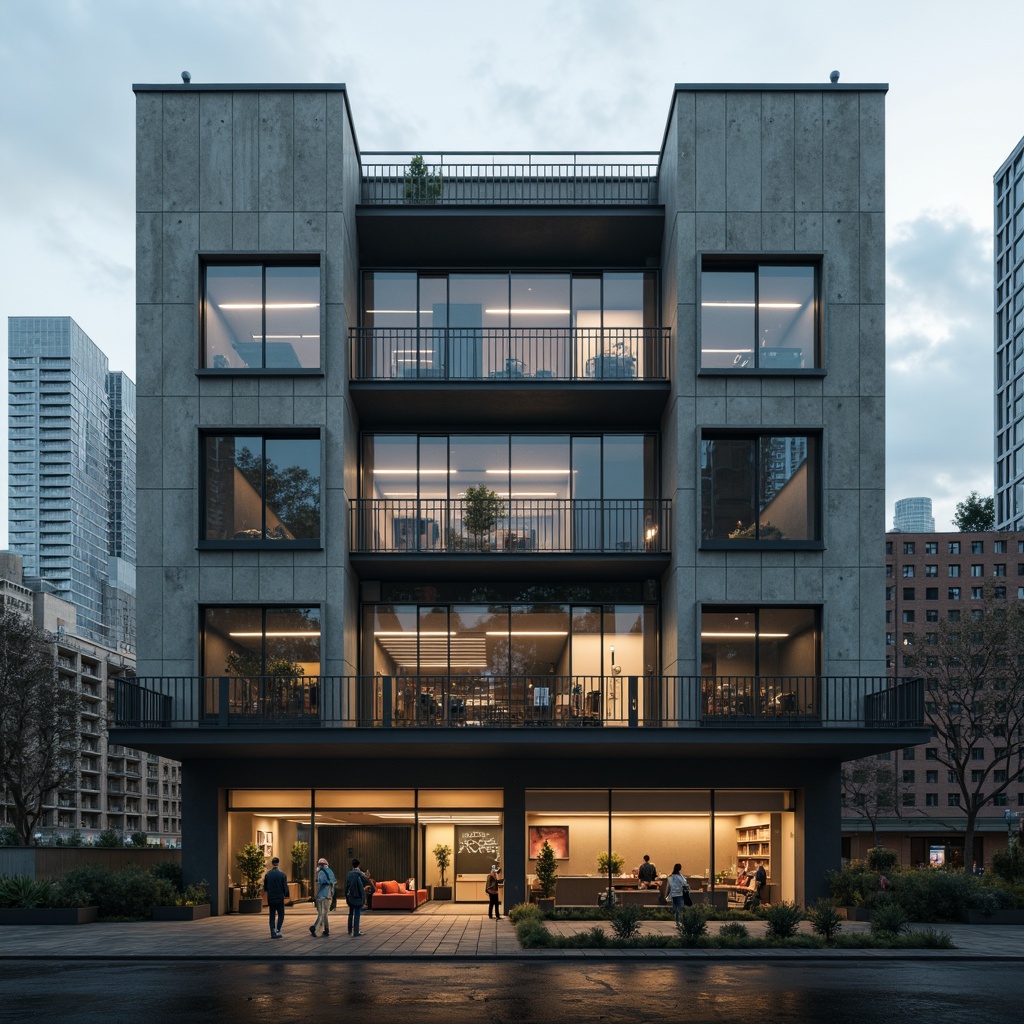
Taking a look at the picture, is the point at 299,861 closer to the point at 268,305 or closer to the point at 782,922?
the point at 782,922

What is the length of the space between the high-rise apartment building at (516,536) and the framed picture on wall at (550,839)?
100 millimetres

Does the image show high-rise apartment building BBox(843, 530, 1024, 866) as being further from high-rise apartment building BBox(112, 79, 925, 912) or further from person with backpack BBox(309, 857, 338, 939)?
person with backpack BBox(309, 857, 338, 939)

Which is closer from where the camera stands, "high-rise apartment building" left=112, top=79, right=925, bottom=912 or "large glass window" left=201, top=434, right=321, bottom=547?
"high-rise apartment building" left=112, top=79, right=925, bottom=912

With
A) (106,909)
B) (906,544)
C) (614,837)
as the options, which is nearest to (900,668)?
(906,544)

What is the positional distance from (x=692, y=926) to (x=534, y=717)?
8.16 metres

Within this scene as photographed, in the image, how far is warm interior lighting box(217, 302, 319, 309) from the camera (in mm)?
29719

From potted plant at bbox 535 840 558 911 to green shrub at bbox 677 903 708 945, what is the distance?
24.0ft

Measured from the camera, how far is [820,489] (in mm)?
29250

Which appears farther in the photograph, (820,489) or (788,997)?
(820,489)

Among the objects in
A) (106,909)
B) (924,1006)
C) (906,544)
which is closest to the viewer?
(924,1006)

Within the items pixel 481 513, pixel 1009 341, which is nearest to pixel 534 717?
pixel 481 513

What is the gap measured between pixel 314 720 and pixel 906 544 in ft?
347

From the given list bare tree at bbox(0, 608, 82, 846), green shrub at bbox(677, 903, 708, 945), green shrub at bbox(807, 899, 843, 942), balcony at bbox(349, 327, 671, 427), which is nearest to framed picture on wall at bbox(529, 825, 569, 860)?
green shrub at bbox(677, 903, 708, 945)

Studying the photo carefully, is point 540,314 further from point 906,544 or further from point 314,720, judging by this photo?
point 906,544
